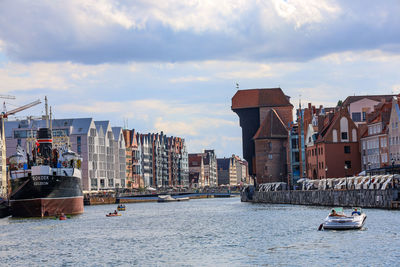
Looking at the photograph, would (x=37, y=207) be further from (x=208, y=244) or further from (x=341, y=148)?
(x=341, y=148)

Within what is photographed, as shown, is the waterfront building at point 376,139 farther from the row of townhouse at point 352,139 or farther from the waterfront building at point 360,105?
the waterfront building at point 360,105

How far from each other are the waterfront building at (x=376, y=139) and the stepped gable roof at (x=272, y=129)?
39.2 m

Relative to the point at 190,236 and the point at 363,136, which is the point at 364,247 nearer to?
the point at 190,236

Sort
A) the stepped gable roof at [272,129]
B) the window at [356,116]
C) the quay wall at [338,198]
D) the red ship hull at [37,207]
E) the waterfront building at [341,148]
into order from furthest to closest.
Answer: the stepped gable roof at [272,129] → the window at [356,116] → the waterfront building at [341,148] → the red ship hull at [37,207] → the quay wall at [338,198]

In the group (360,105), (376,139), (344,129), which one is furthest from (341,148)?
(360,105)

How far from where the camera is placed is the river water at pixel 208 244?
5612 cm

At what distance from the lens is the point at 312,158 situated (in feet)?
544

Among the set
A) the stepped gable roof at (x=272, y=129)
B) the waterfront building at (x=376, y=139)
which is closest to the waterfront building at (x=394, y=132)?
the waterfront building at (x=376, y=139)

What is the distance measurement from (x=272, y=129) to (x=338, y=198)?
234 feet

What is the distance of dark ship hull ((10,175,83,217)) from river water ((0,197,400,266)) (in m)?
16.4

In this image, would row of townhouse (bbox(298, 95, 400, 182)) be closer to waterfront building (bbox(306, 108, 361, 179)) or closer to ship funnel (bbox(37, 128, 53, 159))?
waterfront building (bbox(306, 108, 361, 179))

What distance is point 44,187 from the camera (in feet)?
373

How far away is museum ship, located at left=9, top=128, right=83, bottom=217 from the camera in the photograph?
113m

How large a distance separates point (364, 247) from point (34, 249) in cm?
2803
